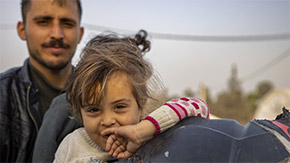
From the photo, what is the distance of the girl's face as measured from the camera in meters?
1.27

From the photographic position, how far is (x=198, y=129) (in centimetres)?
91

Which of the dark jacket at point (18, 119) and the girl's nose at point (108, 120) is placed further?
the dark jacket at point (18, 119)

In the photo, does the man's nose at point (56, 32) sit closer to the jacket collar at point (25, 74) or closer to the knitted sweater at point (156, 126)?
the jacket collar at point (25, 74)

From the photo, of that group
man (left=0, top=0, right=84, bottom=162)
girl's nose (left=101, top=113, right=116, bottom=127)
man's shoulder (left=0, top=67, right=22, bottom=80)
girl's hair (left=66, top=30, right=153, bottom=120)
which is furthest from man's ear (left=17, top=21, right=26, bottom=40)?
girl's nose (left=101, top=113, right=116, bottom=127)

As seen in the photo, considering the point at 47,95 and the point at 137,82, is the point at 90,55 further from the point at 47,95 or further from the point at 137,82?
the point at 47,95

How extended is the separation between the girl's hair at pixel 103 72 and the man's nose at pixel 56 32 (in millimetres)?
1169

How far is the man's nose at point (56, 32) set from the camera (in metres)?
2.64

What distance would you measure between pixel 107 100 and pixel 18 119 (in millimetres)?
1492

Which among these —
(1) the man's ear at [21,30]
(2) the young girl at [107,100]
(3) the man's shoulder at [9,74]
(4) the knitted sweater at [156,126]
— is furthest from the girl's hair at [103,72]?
(1) the man's ear at [21,30]

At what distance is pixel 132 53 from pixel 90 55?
20 centimetres

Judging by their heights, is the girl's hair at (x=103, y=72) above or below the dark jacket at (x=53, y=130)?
above

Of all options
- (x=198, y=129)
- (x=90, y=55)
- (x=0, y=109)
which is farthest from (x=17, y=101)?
(x=198, y=129)

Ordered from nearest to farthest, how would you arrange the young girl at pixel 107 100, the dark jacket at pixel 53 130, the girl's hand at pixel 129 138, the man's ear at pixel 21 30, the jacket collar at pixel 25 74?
the girl's hand at pixel 129 138
the young girl at pixel 107 100
the dark jacket at pixel 53 130
the jacket collar at pixel 25 74
the man's ear at pixel 21 30

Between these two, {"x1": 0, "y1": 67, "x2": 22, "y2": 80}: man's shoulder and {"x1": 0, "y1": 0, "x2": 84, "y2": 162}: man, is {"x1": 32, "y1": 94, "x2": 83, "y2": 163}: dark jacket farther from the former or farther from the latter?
{"x1": 0, "y1": 67, "x2": 22, "y2": 80}: man's shoulder
